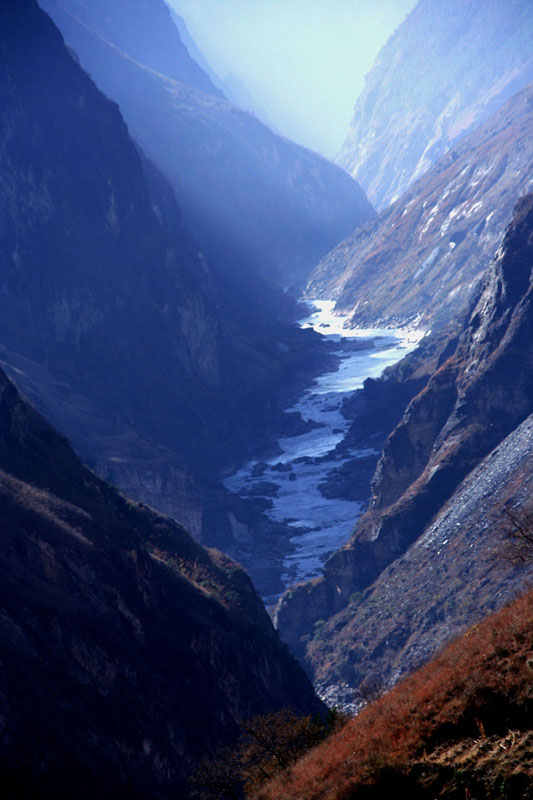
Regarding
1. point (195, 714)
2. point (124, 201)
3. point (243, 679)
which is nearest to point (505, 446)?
point (243, 679)

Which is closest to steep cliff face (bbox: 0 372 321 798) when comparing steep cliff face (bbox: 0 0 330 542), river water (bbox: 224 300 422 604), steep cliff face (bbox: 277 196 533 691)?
steep cliff face (bbox: 277 196 533 691)

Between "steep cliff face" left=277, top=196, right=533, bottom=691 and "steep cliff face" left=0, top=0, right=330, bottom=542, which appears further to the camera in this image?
"steep cliff face" left=0, top=0, right=330, bottom=542

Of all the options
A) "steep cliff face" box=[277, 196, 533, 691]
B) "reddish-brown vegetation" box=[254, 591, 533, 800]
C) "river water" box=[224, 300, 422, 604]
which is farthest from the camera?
"river water" box=[224, 300, 422, 604]

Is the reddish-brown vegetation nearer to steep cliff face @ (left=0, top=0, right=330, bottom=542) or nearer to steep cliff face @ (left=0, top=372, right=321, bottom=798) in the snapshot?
steep cliff face @ (left=0, top=372, right=321, bottom=798)

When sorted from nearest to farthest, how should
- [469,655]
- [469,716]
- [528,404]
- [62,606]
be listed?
[469,716]
[469,655]
[62,606]
[528,404]

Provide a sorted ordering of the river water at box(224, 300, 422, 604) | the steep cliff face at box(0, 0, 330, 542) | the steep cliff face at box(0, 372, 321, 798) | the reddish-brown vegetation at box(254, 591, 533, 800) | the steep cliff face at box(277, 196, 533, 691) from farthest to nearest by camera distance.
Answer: the steep cliff face at box(0, 0, 330, 542)
the river water at box(224, 300, 422, 604)
the steep cliff face at box(277, 196, 533, 691)
the steep cliff face at box(0, 372, 321, 798)
the reddish-brown vegetation at box(254, 591, 533, 800)

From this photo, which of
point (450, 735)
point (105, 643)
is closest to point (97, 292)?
point (105, 643)

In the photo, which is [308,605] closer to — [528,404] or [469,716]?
[528,404]

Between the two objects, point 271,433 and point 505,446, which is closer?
point 505,446
